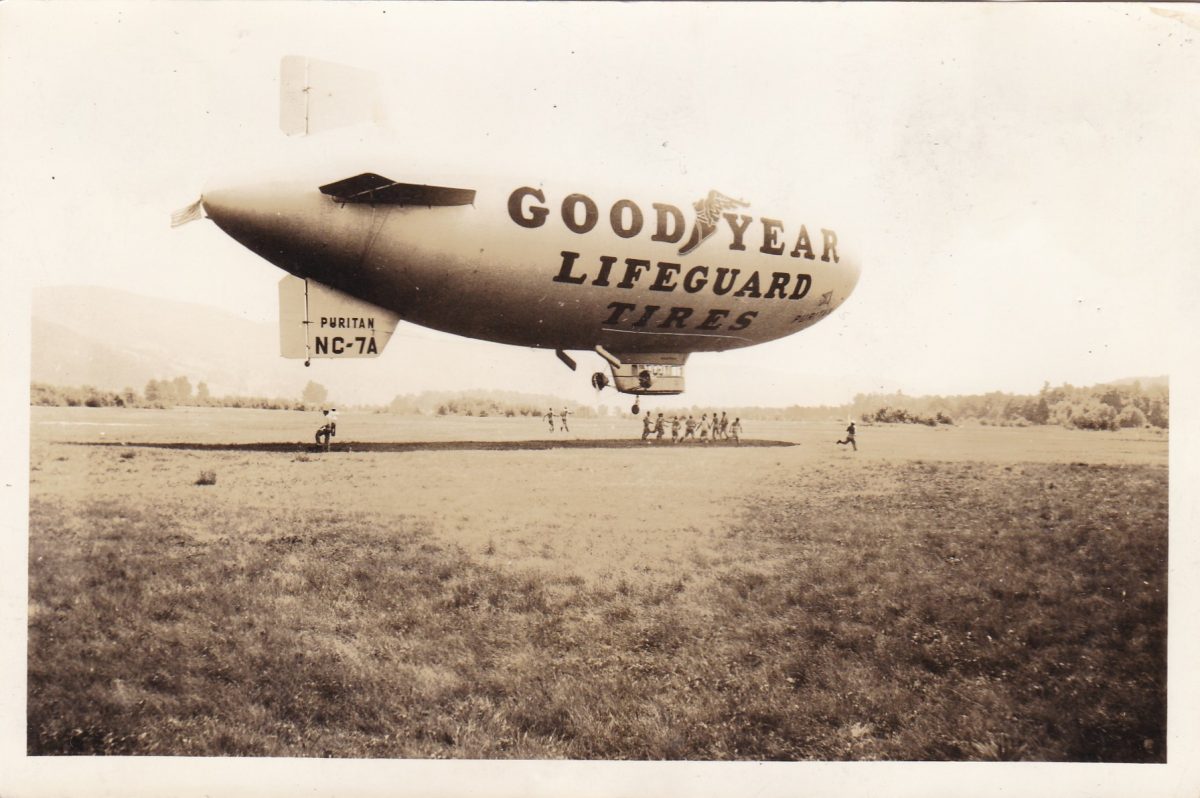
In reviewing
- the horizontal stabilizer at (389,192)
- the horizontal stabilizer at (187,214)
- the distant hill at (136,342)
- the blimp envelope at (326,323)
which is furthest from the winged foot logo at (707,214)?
the horizontal stabilizer at (187,214)

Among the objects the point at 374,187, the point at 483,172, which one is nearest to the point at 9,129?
the point at 374,187

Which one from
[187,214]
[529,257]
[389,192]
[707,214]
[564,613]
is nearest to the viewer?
[564,613]

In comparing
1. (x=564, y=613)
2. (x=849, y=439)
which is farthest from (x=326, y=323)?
(x=849, y=439)

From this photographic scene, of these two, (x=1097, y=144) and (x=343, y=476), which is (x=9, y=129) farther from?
(x=1097, y=144)

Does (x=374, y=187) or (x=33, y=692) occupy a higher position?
(x=374, y=187)

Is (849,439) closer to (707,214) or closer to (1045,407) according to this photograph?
(1045,407)

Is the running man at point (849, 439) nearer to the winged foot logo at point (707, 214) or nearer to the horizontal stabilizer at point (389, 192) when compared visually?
the winged foot logo at point (707, 214)

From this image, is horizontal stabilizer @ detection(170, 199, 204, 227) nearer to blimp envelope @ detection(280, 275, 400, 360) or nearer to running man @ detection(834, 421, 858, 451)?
blimp envelope @ detection(280, 275, 400, 360)

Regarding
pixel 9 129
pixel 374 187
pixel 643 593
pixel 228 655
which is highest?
pixel 9 129
